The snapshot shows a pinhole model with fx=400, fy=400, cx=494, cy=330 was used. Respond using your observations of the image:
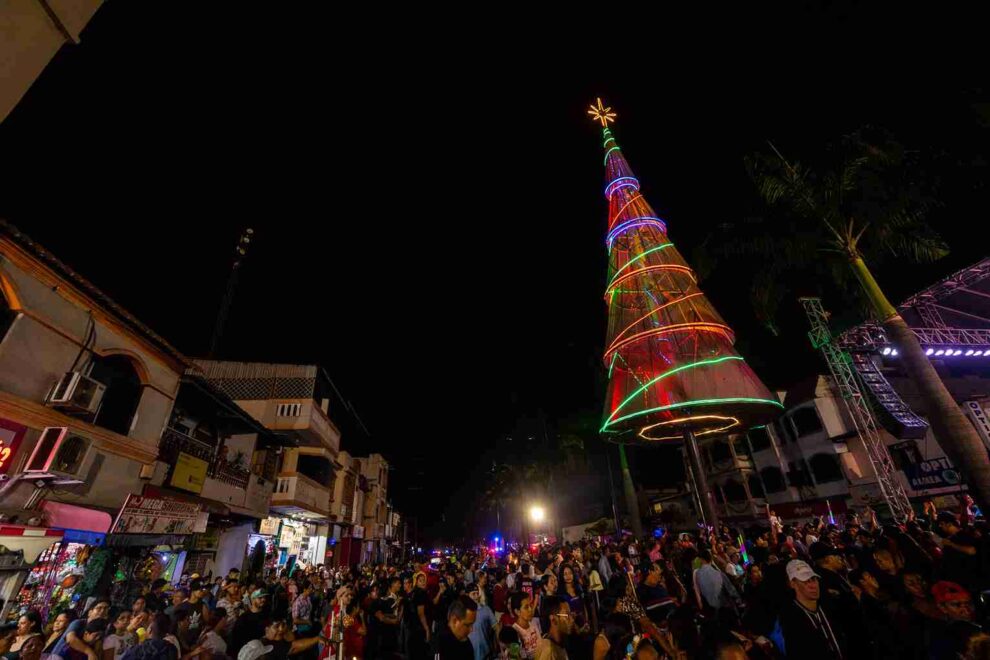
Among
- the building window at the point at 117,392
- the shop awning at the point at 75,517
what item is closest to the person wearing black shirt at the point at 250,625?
the shop awning at the point at 75,517

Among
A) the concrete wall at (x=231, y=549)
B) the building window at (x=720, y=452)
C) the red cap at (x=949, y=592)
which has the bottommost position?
the red cap at (x=949, y=592)

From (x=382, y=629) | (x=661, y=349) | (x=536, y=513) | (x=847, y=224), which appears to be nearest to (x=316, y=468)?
Answer: (x=382, y=629)

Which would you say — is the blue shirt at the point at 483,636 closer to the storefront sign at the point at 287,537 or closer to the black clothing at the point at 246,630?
the black clothing at the point at 246,630

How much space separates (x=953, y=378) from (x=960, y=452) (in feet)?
89.1

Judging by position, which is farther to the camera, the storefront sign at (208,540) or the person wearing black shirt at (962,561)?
the storefront sign at (208,540)

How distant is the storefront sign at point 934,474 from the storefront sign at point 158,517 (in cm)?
3120

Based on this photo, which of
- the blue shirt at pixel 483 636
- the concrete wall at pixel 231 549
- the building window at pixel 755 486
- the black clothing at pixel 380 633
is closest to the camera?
the blue shirt at pixel 483 636

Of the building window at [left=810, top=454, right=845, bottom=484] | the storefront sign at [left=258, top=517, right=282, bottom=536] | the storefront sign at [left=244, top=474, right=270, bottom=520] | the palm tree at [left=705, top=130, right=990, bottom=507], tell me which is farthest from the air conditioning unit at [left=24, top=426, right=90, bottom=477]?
the building window at [left=810, top=454, right=845, bottom=484]

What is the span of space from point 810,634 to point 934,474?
78.2ft

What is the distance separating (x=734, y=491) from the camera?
36781mm

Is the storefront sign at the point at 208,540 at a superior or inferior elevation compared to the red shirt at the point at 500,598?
superior

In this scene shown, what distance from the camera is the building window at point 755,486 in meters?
34.7

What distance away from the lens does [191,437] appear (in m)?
15.6

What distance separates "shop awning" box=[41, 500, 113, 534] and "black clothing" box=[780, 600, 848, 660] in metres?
14.1
